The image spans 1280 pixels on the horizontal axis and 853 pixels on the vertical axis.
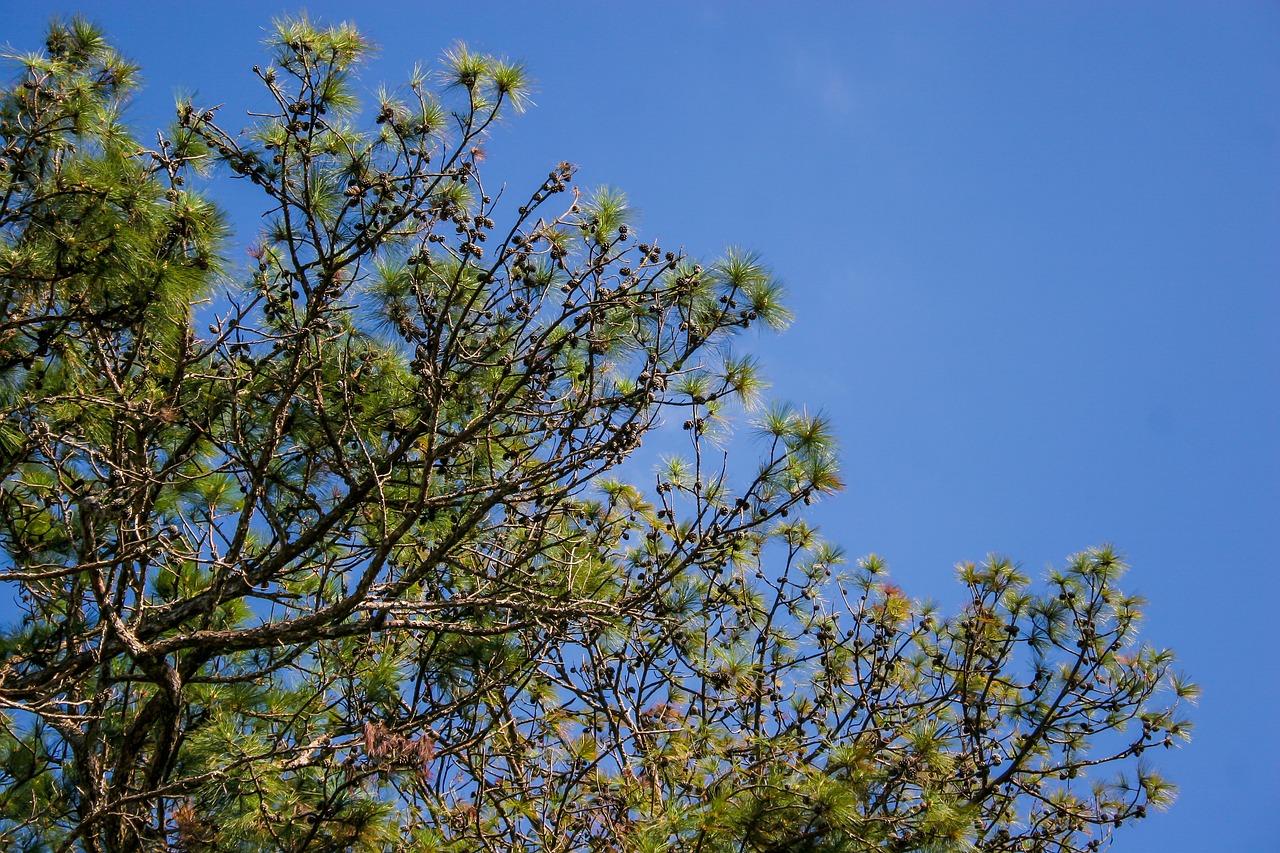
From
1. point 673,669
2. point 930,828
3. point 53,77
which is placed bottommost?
point 930,828

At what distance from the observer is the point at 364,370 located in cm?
454

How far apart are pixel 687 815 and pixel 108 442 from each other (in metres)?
2.87

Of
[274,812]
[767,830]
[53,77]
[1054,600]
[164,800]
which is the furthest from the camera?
[1054,600]

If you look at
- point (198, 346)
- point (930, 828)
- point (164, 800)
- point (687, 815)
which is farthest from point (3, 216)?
point (930, 828)

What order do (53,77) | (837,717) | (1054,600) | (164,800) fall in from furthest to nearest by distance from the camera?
(1054,600) < (837,717) < (53,77) < (164,800)

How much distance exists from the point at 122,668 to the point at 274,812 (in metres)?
1.33

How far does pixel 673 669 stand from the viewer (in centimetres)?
Answer: 555

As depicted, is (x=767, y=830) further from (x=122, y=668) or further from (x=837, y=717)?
(x=122, y=668)

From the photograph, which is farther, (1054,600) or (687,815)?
(1054,600)

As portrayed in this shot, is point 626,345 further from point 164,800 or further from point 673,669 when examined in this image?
point 164,800

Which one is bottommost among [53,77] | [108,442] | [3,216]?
[108,442]

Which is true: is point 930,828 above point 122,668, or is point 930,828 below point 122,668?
below

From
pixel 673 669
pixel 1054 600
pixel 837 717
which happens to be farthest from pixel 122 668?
pixel 1054 600

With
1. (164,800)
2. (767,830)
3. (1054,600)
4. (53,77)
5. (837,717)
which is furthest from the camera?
(1054,600)
